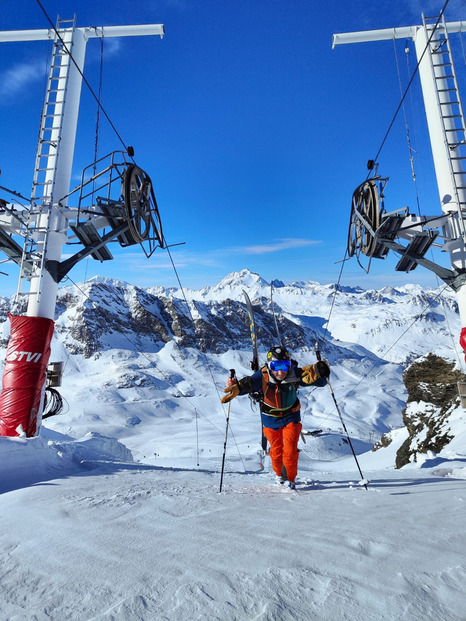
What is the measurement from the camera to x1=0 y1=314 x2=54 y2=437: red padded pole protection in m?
8.05

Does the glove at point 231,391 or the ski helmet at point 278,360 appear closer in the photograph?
the glove at point 231,391

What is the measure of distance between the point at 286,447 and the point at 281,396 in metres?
0.79

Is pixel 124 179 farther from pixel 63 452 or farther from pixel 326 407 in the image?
pixel 326 407

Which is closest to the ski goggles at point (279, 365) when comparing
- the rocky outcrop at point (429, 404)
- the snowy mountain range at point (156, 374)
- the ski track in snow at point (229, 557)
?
the ski track in snow at point (229, 557)

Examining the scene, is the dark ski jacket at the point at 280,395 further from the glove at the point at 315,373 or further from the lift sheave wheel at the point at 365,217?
the lift sheave wheel at the point at 365,217

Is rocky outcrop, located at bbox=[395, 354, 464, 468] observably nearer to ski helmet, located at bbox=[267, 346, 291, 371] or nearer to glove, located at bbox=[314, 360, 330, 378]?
glove, located at bbox=[314, 360, 330, 378]

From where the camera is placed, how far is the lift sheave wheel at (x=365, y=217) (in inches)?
390

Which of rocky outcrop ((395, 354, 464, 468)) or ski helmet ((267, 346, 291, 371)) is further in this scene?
rocky outcrop ((395, 354, 464, 468))

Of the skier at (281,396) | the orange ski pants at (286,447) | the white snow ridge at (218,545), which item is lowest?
the white snow ridge at (218,545)

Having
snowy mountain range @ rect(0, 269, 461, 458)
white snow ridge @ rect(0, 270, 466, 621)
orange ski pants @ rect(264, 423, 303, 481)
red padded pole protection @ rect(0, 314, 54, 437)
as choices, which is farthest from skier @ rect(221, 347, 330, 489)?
snowy mountain range @ rect(0, 269, 461, 458)

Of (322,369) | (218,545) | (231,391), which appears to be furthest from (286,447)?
(218,545)

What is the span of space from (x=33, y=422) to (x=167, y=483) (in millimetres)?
4448

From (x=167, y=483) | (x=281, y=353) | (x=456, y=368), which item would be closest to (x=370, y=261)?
(x=281, y=353)

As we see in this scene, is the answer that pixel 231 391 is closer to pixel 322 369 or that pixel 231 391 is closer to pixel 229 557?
pixel 322 369
